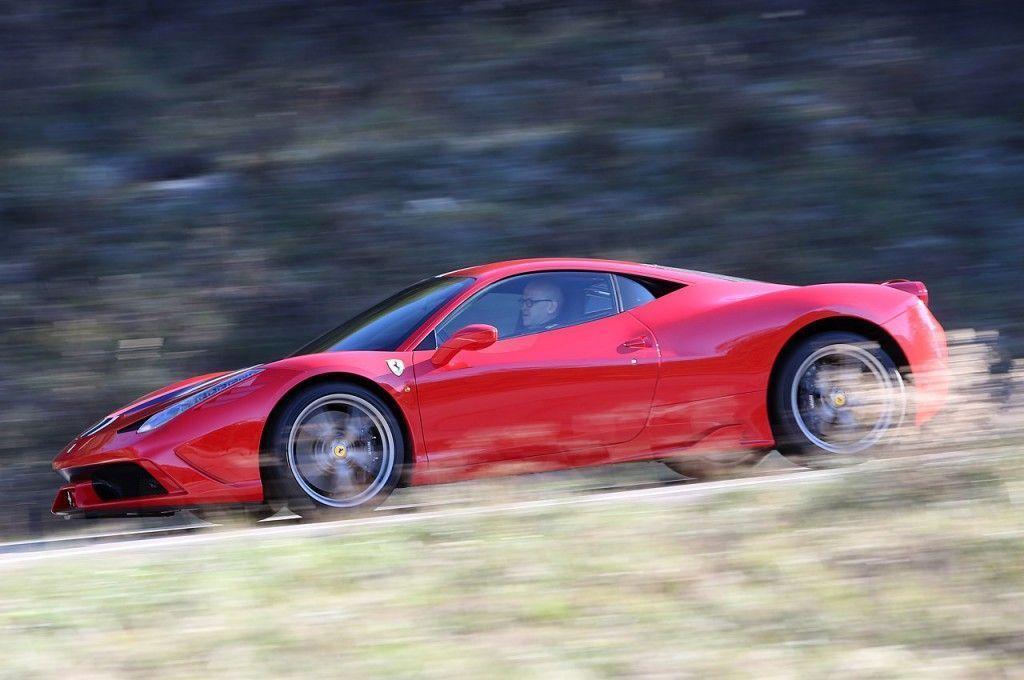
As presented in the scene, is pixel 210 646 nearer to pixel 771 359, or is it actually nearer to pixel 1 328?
pixel 771 359

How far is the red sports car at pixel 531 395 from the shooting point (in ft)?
19.4

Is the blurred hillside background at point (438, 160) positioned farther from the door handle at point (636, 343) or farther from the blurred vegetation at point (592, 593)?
the blurred vegetation at point (592, 593)

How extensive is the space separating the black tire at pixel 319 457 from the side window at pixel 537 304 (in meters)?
0.53

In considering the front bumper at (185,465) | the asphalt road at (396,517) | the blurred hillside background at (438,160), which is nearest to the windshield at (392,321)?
the front bumper at (185,465)

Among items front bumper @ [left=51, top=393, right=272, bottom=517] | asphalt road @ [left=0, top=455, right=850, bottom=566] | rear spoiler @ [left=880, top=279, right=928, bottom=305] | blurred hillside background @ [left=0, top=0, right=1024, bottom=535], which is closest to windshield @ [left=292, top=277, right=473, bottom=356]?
front bumper @ [left=51, top=393, right=272, bottom=517]

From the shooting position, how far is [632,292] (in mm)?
6480

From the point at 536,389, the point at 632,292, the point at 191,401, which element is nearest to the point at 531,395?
the point at 536,389

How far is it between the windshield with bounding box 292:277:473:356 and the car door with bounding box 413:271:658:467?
17cm

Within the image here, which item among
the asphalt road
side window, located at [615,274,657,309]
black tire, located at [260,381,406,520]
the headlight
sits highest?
side window, located at [615,274,657,309]

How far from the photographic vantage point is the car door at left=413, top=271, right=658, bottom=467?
5.98 m

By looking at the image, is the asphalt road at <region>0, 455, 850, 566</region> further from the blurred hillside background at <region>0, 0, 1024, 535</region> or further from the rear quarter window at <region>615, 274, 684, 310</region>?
the blurred hillside background at <region>0, 0, 1024, 535</region>

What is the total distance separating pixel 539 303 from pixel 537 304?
0.01 metres

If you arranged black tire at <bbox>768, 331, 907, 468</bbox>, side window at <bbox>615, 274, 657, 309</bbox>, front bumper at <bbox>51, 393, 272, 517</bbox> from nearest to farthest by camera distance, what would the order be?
front bumper at <bbox>51, 393, 272, 517</bbox> < black tire at <bbox>768, 331, 907, 468</bbox> < side window at <bbox>615, 274, 657, 309</bbox>

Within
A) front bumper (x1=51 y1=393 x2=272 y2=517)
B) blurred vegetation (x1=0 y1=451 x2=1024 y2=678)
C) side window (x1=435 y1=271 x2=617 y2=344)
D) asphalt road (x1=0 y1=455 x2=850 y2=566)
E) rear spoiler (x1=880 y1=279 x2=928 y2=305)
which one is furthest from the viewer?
rear spoiler (x1=880 y1=279 x2=928 y2=305)
